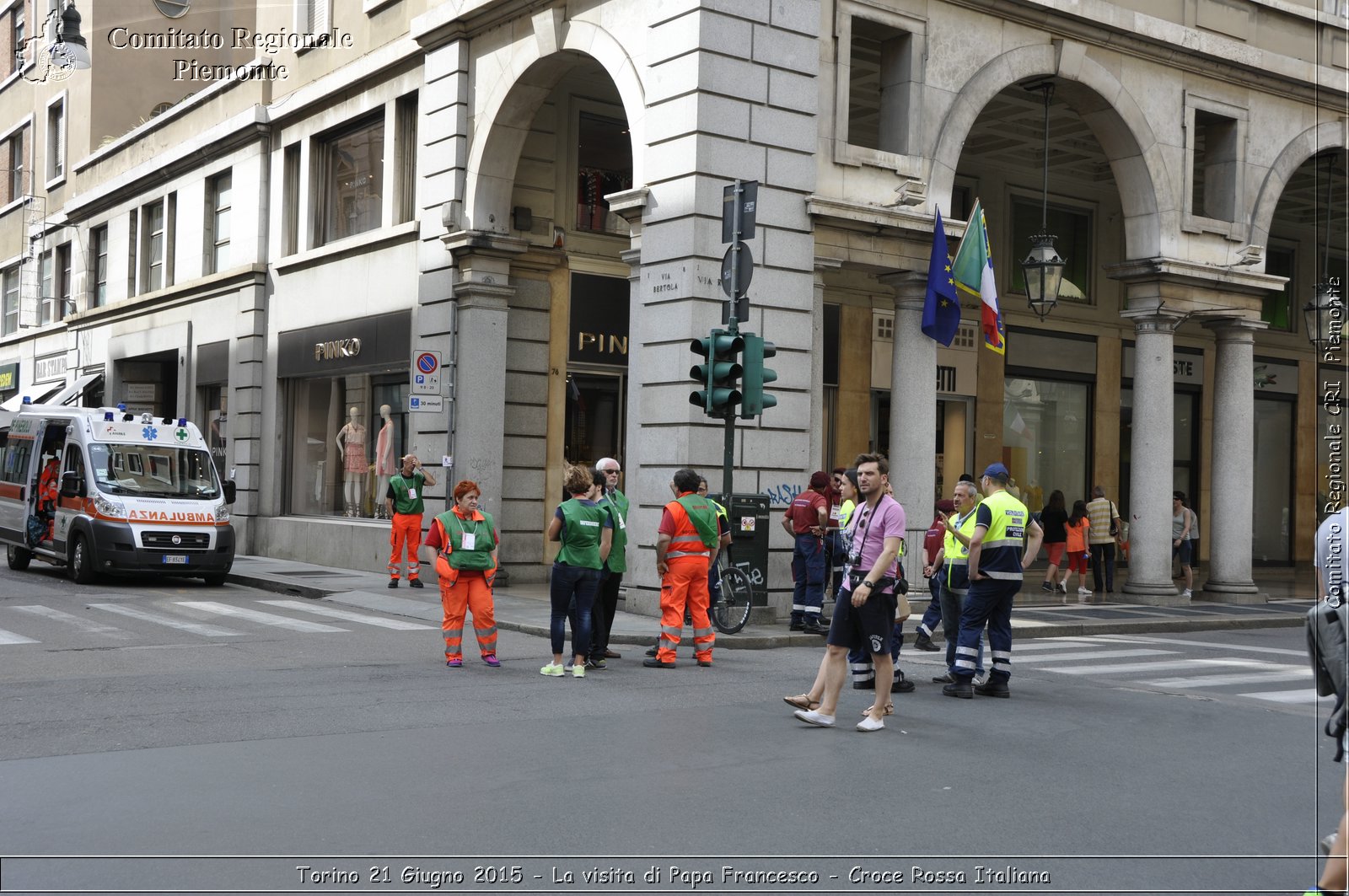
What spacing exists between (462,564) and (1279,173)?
1592cm

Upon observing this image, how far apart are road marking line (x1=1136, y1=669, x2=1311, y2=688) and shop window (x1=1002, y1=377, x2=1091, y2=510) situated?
12.4 metres

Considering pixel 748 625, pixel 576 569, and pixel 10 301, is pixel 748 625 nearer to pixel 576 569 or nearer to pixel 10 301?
pixel 576 569

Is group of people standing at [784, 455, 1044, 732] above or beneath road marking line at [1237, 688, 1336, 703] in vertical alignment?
above

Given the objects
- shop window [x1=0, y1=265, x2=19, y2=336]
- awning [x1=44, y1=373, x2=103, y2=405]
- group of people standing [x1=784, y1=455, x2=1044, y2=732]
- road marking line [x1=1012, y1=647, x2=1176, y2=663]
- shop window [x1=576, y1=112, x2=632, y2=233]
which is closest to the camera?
group of people standing [x1=784, y1=455, x2=1044, y2=732]

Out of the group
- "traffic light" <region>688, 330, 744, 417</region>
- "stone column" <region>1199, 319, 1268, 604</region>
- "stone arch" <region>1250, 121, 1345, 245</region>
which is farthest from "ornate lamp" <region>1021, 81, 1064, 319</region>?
"traffic light" <region>688, 330, 744, 417</region>

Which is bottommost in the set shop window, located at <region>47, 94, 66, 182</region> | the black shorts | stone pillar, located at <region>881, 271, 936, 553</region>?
the black shorts

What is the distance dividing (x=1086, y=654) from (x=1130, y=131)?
356 inches

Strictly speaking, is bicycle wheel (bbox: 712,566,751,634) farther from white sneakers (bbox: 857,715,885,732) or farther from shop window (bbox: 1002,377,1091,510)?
shop window (bbox: 1002,377,1091,510)

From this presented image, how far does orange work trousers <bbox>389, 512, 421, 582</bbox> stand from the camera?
1928 cm

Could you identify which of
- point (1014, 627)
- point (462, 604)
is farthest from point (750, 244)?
point (462, 604)

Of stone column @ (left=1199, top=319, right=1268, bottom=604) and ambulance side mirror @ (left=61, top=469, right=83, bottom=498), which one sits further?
stone column @ (left=1199, top=319, right=1268, bottom=604)

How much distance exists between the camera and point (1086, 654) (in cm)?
1402

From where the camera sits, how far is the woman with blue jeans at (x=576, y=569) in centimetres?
1116

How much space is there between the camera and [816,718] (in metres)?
8.91
